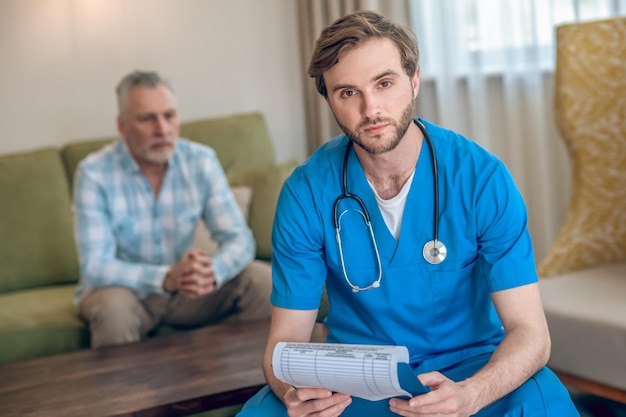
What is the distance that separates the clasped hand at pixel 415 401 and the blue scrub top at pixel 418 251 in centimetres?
26

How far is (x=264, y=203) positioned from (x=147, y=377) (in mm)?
1343

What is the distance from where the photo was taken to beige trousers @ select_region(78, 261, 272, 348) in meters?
2.66

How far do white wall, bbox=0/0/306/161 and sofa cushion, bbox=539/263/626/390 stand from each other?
6.79ft

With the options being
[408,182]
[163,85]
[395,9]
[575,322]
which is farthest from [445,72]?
[408,182]

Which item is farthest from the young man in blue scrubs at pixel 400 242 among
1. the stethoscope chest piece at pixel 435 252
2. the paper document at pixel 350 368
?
the paper document at pixel 350 368

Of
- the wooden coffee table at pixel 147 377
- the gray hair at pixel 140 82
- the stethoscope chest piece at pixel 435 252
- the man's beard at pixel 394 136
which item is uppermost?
the gray hair at pixel 140 82

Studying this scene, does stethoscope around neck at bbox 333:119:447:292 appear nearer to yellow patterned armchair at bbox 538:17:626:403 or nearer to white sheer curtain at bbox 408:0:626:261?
yellow patterned armchair at bbox 538:17:626:403

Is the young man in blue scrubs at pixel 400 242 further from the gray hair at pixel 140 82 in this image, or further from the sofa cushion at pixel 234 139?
the sofa cushion at pixel 234 139

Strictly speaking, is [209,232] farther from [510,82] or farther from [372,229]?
[372,229]

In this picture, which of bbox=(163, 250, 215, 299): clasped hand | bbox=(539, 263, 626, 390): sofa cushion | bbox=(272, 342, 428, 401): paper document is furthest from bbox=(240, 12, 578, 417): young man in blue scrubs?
bbox=(163, 250, 215, 299): clasped hand

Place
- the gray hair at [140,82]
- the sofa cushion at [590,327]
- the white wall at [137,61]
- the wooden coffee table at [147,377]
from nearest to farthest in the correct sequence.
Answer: the wooden coffee table at [147,377]
the sofa cushion at [590,327]
the gray hair at [140,82]
the white wall at [137,61]

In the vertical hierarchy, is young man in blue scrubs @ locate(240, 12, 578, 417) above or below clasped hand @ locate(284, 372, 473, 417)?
above

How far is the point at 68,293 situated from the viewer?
10.4 ft

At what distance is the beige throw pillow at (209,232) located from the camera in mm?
3133
